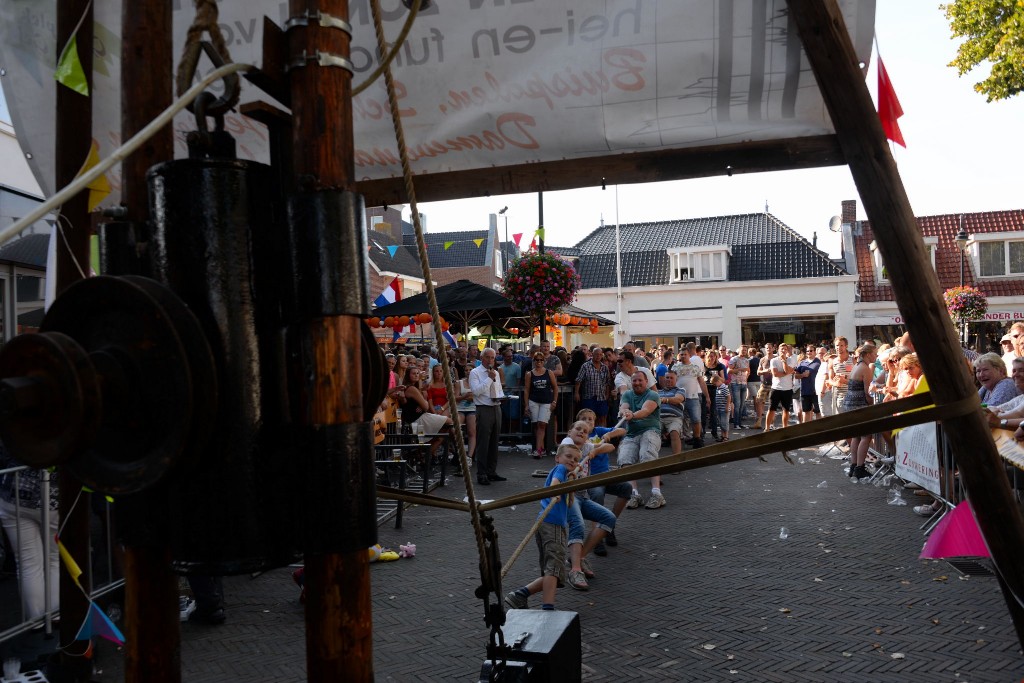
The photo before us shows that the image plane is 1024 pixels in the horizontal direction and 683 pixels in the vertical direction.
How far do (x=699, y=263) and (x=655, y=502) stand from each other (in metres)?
30.9

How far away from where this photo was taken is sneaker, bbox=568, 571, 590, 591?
19.6ft

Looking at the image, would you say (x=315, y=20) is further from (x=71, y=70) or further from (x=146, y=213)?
(x=71, y=70)

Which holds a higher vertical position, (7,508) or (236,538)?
(236,538)

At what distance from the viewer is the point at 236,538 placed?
4.25ft

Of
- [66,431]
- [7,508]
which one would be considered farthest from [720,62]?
[7,508]

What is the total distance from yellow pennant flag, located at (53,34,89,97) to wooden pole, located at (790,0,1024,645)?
8.11 feet

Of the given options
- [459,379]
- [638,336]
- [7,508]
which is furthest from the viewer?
[638,336]

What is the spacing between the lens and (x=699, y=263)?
38.2 meters

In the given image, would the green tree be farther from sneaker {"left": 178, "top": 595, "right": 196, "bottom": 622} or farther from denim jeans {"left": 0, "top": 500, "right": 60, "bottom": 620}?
denim jeans {"left": 0, "top": 500, "right": 60, "bottom": 620}

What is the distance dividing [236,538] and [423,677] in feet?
11.3

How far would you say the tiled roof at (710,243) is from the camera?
36.7 metres

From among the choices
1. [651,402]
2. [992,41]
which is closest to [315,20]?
[651,402]

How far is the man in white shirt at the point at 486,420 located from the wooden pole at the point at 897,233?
8.82m

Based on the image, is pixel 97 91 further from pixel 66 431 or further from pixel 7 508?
pixel 7 508
